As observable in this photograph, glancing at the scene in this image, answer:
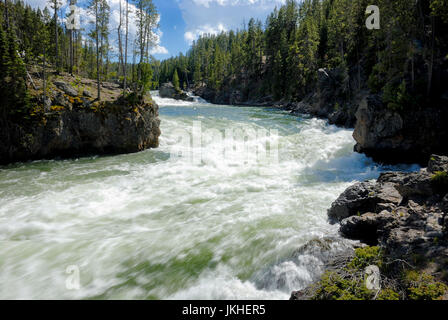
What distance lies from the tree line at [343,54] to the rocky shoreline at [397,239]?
30.1 ft

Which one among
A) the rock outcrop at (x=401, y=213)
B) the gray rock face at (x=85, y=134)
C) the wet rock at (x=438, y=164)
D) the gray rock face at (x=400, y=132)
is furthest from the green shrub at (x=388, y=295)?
the gray rock face at (x=85, y=134)

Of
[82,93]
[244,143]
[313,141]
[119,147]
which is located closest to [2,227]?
[119,147]

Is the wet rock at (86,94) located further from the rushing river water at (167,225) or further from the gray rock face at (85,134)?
the rushing river water at (167,225)

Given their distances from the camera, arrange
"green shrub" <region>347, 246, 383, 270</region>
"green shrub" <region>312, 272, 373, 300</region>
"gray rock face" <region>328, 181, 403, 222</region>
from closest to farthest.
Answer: "green shrub" <region>312, 272, 373, 300</region> → "green shrub" <region>347, 246, 383, 270</region> → "gray rock face" <region>328, 181, 403, 222</region>

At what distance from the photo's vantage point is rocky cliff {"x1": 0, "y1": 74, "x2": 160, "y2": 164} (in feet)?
44.3

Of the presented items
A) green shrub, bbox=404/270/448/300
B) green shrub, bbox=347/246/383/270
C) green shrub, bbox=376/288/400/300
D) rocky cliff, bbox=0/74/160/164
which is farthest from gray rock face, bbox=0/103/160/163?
green shrub, bbox=404/270/448/300

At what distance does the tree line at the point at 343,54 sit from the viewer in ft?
47.3

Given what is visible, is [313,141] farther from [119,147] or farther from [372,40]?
[372,40]

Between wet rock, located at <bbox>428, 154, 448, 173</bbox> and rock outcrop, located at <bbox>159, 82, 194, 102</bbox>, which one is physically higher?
rock outcrop, located at <bbox>159, 82, 194, 102</bbox>

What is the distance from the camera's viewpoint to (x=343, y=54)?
40.5 m

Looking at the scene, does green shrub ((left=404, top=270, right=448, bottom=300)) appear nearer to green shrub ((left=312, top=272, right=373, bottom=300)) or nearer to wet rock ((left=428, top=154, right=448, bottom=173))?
green shrub ((left=312, top=272, right=373, bottom=300))

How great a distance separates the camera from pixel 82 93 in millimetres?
15828

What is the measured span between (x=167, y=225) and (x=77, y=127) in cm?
1121
